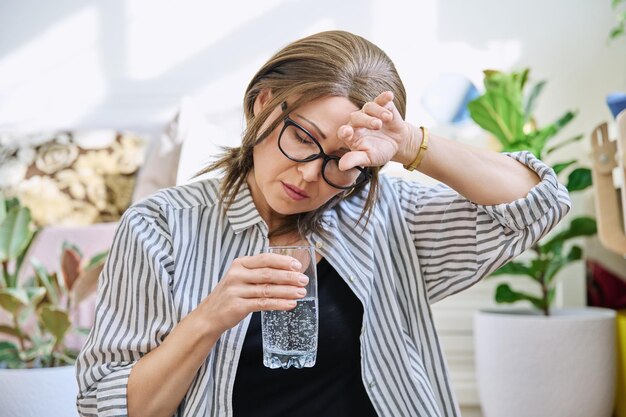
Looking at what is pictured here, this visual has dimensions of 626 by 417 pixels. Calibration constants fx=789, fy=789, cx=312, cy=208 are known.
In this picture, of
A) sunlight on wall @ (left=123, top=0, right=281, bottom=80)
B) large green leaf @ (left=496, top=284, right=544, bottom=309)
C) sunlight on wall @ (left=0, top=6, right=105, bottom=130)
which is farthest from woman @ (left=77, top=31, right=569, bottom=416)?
sunlight on wall @ (left=0, top=6, right=105, bottom=130)

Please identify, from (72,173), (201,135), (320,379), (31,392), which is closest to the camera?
(320,379)

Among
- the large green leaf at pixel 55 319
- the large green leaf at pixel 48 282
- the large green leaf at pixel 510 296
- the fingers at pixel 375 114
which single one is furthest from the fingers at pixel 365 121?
the large green leaf at pixel 510 296

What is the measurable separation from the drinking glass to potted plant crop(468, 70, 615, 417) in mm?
1395

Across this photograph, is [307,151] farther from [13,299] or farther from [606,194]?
[606,194]

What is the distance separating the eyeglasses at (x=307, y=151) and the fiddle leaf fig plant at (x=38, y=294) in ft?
2.47

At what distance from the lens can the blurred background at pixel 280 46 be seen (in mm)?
2875

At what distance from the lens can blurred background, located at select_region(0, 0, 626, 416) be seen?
113 inches

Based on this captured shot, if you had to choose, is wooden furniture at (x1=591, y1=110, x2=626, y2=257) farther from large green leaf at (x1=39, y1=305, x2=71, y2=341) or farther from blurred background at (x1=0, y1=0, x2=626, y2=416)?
large green leaf at (x1=39, y1=305, x2=71, y2=341)

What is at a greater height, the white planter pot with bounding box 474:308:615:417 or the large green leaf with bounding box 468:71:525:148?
the large green leaf with bounding box 468:71:525:148

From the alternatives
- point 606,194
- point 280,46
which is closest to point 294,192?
point 606,194

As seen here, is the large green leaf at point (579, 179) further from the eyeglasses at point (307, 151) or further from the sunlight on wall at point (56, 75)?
the sunlight on wall at point (56, 75)

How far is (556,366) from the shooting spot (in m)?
2.22

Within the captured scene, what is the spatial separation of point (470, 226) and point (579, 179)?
4.07 ft

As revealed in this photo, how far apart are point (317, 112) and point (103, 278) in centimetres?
40
